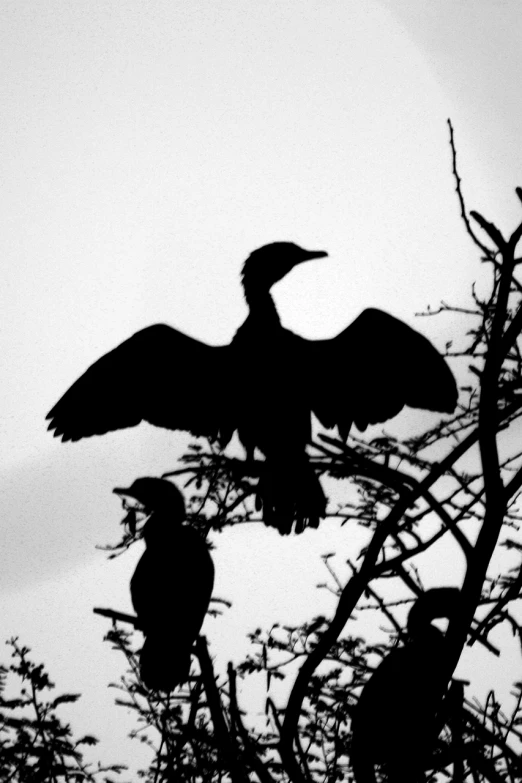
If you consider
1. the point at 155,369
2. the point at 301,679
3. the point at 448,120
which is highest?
the point at 155,369

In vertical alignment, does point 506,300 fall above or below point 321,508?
below

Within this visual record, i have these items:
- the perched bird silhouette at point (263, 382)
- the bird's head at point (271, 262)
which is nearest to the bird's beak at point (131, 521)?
the perched bird silhouette at point (263, 382)

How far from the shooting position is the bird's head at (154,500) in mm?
3639

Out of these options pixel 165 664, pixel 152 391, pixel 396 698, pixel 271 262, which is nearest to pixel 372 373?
pixel 271 262

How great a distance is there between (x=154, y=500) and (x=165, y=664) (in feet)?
2.62

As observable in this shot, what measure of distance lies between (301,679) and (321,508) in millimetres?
1576

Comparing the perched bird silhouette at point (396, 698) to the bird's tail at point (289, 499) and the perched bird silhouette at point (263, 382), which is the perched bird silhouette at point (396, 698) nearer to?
the bird's tail at point (289, 499)

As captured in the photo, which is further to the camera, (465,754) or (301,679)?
(465,754)

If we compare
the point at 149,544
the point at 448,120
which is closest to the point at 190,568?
the point at 149,544

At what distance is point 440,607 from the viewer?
3.81 meters

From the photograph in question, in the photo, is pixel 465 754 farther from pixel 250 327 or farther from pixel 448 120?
pixel 250 327

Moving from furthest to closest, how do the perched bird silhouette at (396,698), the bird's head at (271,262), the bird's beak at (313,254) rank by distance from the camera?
the bird's beak at (313,254), the bird's head at (271,262), the perched bird silhouette at (396,698)

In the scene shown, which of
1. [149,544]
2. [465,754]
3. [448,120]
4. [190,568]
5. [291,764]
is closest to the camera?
[291,764]

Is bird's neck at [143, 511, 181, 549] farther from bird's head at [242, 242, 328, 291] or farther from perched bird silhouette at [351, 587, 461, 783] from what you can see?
bird's head at [242, 242, 328, 291]
